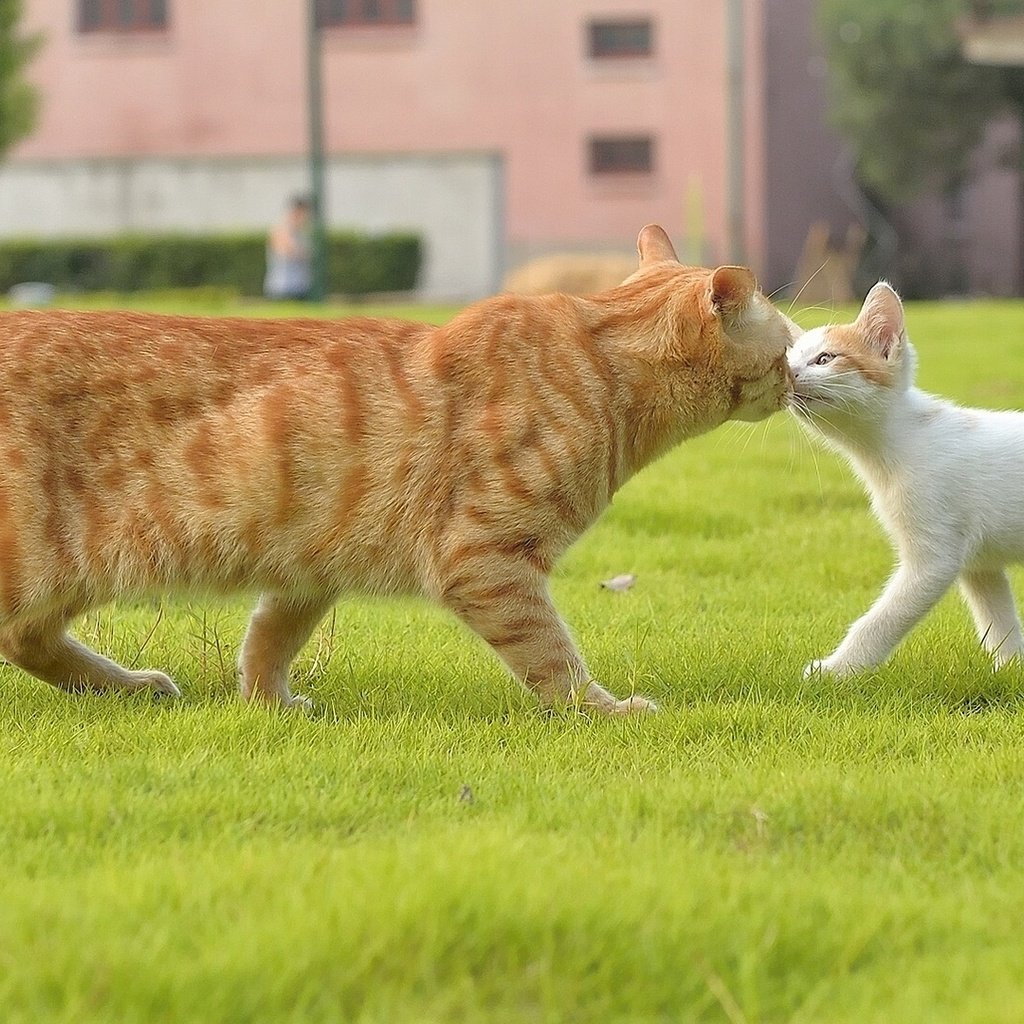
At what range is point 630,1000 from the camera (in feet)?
7.64

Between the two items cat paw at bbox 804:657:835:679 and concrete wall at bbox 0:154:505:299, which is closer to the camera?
cat paw at bbox 804:657:835:679

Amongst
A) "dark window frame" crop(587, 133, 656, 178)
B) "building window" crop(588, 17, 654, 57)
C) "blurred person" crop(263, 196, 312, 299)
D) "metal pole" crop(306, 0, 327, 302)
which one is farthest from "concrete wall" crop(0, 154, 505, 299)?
"blurred person" crop(263, 196, 312, 299)

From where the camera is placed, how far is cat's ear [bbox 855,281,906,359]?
15.4 feet

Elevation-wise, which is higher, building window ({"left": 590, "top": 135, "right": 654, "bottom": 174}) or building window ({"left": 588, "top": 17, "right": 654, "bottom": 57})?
building window ({"left": 588, "top": 17, "right": 654, "bottom": 57})

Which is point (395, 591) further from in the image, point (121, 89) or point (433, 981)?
point (121, 89)

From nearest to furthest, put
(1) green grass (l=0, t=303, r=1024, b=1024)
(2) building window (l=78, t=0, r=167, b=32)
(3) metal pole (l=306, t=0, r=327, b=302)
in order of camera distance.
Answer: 1. (1) green grass (l=0, t=303, r=1024, b=1024)
2. (3) metal pole (l=306, t=0, r=327, b=302)
3. (2) building window (l=78, t=0, r=167, b=32)

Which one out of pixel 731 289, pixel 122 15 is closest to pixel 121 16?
pixel 122 15

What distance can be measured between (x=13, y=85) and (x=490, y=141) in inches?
404

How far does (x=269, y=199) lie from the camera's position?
110 ft

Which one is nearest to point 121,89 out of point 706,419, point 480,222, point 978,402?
point 480,222

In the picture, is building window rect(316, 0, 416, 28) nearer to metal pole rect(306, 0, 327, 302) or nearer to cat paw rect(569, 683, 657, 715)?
metal pole rect(306, 0, 327, 302)

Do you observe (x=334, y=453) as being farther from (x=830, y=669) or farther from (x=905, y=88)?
(x=905, y=88)

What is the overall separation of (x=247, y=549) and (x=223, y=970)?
1.78 m

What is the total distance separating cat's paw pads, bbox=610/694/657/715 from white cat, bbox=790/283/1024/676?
0.55m
